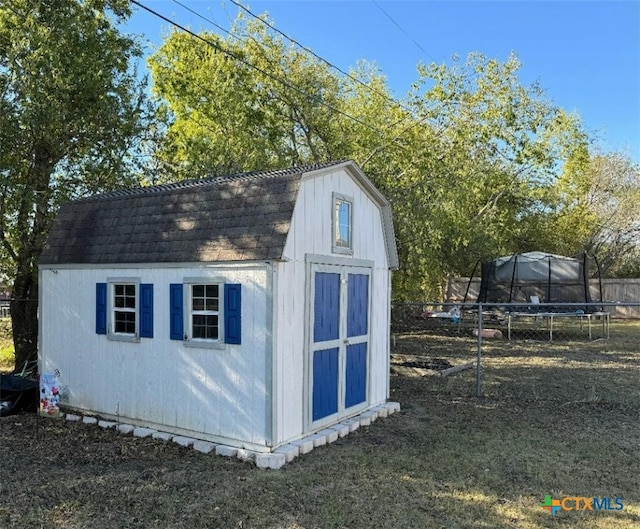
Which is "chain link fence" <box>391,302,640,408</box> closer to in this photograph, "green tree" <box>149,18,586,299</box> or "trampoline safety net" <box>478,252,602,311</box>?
"trampoline safety net" <box>478,252,602,311</box>

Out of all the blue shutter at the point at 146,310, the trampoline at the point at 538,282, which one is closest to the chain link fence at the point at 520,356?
the trampoline at the point at 538,282

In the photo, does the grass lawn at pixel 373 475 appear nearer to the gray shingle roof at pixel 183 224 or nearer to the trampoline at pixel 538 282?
the gray shingle roof at pixel 183 224

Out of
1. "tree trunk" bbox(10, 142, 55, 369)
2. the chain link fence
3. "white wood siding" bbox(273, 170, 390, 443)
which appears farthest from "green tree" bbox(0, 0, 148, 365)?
the chain link fence

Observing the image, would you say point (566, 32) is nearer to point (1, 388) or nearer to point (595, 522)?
point (595, 522)

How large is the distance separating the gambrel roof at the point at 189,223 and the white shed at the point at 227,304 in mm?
16

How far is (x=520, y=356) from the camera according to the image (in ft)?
39.4

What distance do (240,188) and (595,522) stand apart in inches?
171

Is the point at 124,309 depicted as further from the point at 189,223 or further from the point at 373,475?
the point at 373,475

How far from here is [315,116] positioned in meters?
12.5

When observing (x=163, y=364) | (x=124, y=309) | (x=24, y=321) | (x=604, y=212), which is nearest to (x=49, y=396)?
(x=124, y=309)

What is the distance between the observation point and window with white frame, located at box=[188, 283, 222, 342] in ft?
18.0

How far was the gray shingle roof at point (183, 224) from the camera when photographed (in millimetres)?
5254

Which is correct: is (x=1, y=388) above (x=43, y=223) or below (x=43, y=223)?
below

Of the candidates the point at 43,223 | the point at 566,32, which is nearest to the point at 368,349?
the point at 43,223
